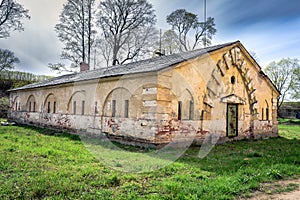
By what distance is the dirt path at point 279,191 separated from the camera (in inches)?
195

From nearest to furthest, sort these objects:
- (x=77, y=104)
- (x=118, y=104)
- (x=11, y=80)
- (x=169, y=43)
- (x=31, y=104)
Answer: (x=118, y=104) → (x=77, y=104) → (x=31, y=104) → (x=169, y=43) → (x=11, y=80)

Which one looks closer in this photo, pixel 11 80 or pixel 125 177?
pixel 125 177

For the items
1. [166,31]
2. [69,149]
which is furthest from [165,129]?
[166,31]

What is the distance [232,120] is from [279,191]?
8.69 m

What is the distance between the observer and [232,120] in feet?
45.1

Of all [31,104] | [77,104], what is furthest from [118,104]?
[31,104]

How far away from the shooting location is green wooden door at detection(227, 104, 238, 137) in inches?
530

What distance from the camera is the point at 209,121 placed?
12.1 m

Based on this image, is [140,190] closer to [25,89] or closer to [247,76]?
[247,76]

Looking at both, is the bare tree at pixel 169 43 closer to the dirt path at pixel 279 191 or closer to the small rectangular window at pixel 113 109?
the small rectangular window at pixel 113 109

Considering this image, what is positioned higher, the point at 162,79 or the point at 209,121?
the point at 162,79

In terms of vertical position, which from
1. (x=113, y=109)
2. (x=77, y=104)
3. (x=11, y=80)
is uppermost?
(x=11, y=80)

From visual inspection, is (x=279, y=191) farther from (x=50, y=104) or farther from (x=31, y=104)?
(x=31, y=104)

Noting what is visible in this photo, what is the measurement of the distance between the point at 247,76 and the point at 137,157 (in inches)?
377
